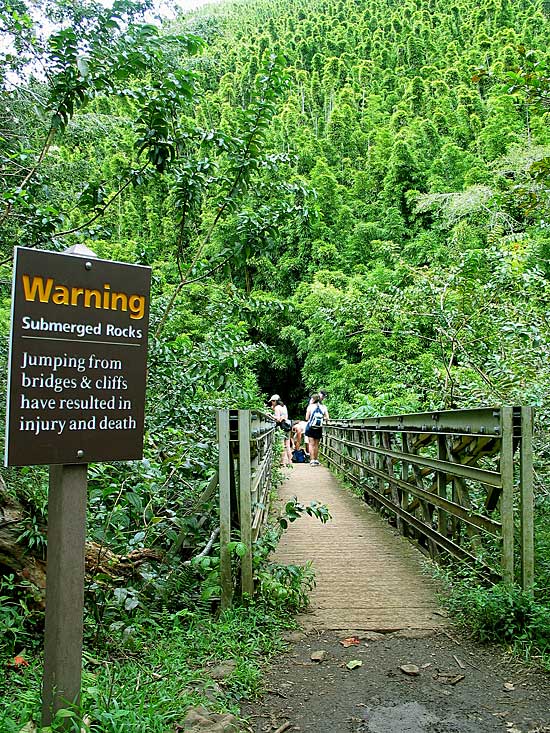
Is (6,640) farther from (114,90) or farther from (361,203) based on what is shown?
(361,203)

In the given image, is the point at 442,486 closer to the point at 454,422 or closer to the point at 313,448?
the point at 454,422

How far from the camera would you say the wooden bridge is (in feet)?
12.6

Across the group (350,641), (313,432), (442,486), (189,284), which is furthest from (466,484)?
(313,432)

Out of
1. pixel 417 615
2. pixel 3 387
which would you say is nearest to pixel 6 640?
pixel 3 387

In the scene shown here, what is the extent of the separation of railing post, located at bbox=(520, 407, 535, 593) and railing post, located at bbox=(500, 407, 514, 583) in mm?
62

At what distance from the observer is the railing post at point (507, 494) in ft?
12.3

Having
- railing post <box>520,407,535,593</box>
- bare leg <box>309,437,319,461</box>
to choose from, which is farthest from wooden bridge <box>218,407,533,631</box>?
bare leg <box>309,437,319,461</box>

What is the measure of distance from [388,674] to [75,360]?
233cm

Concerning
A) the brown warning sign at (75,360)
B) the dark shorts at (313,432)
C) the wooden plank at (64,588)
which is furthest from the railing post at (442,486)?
the dark shorts at (313,432)

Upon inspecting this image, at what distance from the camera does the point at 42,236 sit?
4566 mm

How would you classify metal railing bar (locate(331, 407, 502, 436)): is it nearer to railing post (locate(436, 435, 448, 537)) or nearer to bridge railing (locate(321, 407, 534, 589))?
bridge railing (locate(321, 407, 534, 589))

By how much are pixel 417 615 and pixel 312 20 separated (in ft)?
165

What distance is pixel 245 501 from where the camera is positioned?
4.03m

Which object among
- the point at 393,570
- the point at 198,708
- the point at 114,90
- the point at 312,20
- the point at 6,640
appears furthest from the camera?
the point at 312,20
